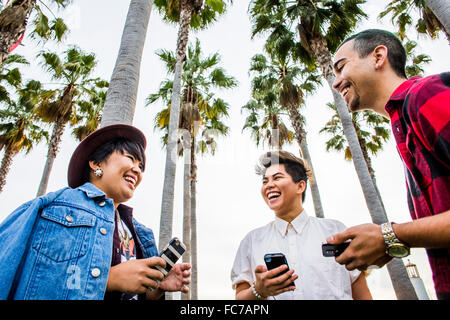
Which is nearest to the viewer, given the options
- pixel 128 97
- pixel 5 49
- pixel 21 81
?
pixel 128 97

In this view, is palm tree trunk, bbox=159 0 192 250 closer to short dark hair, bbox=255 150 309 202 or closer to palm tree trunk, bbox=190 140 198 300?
short dark hair, bbox=255 150 309 202

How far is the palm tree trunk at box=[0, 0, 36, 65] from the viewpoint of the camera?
6.80 m

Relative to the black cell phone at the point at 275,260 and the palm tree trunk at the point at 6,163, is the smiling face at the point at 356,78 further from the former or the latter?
the palm tree trunk at the point at 6,163

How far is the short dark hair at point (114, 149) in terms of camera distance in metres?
1.81

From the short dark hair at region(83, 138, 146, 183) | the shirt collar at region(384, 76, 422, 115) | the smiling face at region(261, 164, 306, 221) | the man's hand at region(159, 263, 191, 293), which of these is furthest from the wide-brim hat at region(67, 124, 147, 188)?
the shirt collar at region(384, 76, 422, 115)

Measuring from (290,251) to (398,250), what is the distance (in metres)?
1.09

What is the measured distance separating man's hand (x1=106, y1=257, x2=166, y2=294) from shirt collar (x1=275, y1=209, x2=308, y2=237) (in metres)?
1.31

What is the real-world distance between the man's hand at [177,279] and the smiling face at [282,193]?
1.05 metres

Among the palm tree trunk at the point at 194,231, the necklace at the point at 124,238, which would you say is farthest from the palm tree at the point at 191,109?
the necklace at the point at 124,238
